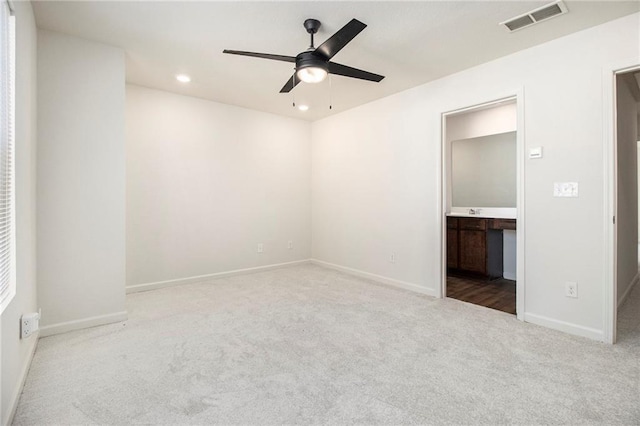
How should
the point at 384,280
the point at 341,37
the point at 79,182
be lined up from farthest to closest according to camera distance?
the point at 384,280
the point at 79,182
the point at 341,37

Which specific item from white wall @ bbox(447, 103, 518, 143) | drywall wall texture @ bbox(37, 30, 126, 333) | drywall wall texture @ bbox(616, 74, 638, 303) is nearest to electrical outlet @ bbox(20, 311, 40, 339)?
drywall wall texture @ bbox(37, 30, 126, 333)

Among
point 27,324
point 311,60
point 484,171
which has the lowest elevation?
point 27,324

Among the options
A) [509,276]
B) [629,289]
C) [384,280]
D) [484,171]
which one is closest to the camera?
[629,289]

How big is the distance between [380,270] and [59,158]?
364 cm

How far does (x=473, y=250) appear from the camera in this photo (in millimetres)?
4266

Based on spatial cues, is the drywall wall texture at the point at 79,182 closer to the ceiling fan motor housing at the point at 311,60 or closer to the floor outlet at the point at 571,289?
the ceiling fan motor housing at the point at 311,60

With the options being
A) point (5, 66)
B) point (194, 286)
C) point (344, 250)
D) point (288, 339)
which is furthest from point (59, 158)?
point (344, 250)

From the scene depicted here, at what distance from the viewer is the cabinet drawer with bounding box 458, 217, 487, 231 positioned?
13.4ft

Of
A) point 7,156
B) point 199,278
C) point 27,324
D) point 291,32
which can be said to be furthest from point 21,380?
point 291,32

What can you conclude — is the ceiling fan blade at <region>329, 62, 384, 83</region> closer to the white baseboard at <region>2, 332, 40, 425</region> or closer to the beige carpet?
the beige carpet

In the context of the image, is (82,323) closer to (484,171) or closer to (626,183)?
(484,171)

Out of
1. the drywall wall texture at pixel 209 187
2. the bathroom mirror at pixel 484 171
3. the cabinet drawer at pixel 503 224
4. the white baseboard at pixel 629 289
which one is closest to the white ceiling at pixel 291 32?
the drywall wall texture at pixel 209 187

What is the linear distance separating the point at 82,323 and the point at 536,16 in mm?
4387

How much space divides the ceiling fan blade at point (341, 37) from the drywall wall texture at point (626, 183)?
271 centimetres
